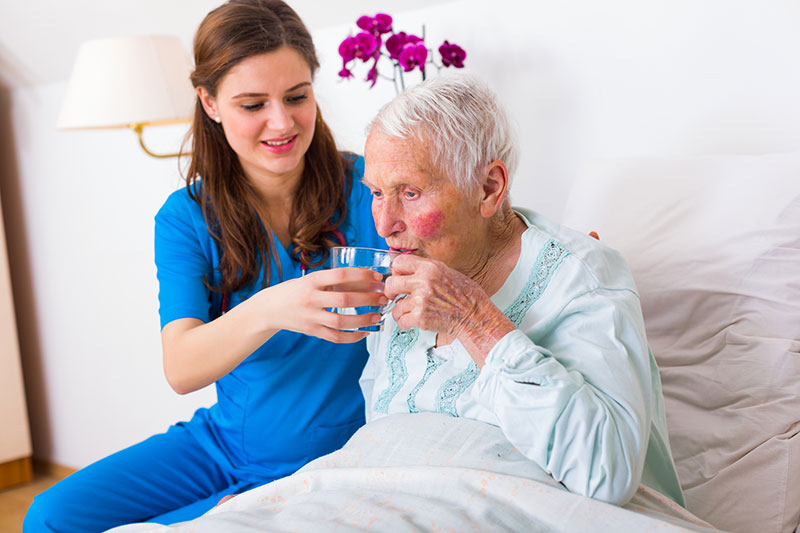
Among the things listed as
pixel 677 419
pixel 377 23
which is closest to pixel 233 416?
pixel 677 419

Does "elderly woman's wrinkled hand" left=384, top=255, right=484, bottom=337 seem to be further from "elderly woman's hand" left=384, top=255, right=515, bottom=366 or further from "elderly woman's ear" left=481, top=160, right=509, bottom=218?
"elderly woman's ear" left=481, top=160, right=509, bottom=218

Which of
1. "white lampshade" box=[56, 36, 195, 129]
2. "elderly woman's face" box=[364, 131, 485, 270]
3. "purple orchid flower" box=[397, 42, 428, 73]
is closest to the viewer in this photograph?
"elderly woman's face" box=[364, 131, 485, 270]

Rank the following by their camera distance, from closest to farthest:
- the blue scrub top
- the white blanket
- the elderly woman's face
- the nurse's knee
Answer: the white blanket
the elderly woman's face
the nurse's knee
the blue scrub top

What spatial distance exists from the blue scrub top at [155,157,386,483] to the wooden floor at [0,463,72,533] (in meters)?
1.86

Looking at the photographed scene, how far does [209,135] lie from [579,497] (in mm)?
1181

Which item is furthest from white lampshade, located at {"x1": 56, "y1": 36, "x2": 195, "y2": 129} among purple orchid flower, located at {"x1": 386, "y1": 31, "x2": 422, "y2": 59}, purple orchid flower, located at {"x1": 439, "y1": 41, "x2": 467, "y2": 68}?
purple orchid flower, located at {"x1": 439, "y1": 41, "x2": 467, "y2": 68}

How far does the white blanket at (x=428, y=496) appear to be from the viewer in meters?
1.00

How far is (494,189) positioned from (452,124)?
141mm

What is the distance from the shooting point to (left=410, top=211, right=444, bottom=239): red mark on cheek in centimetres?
125

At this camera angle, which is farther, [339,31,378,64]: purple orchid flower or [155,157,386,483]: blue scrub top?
[339,31,378,64]: purple orchid flower

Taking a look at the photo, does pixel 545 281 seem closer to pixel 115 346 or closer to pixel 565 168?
pixel 565 168

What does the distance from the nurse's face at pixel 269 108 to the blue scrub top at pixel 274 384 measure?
0.70 ft

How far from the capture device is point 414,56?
1937 mm

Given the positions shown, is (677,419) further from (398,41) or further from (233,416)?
(398,41)
